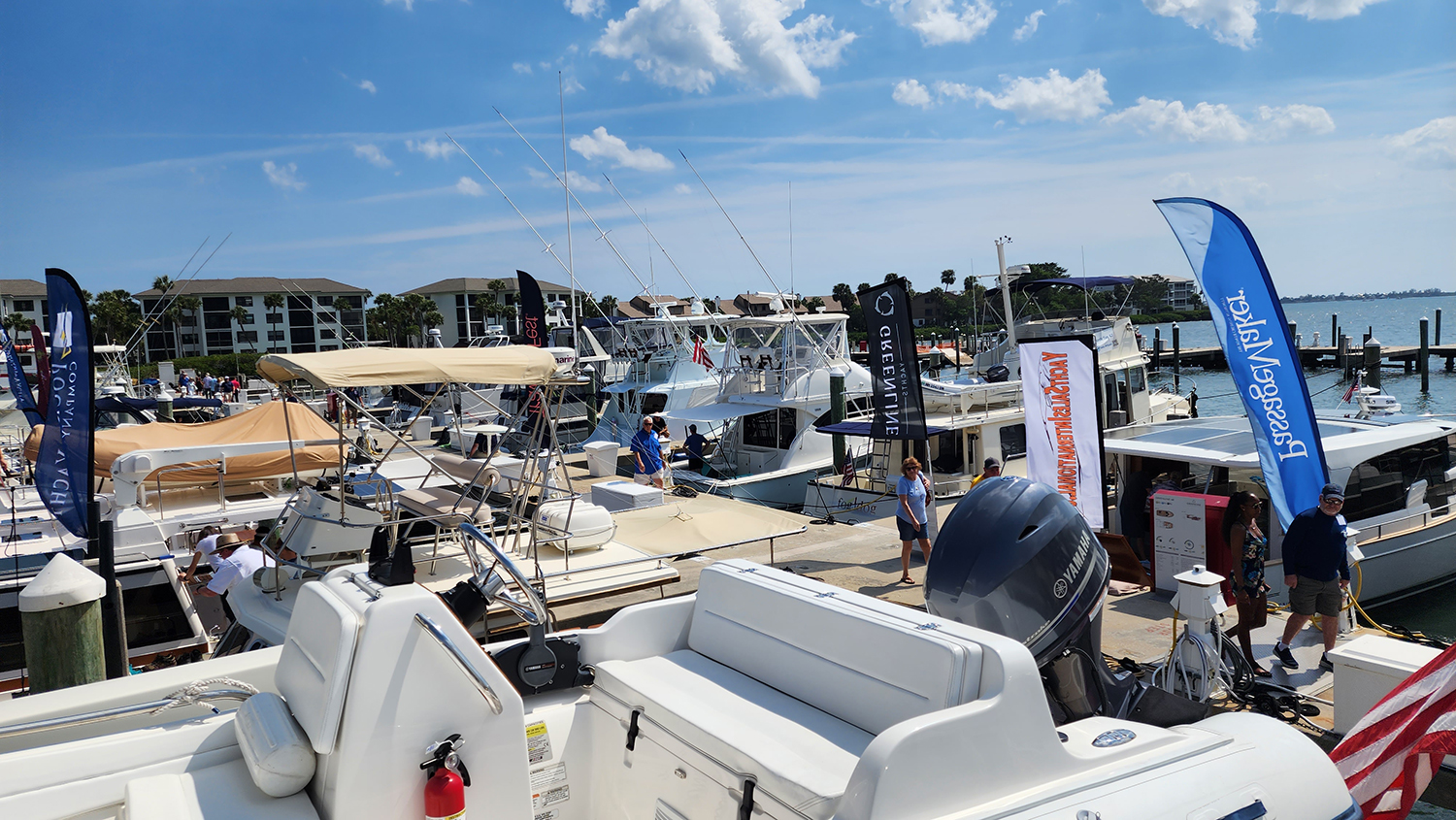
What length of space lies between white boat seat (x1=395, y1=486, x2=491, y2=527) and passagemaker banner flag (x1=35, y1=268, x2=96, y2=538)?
2.16 m

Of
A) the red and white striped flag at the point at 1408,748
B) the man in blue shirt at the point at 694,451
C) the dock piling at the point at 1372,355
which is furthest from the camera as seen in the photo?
the dock piling at the point at 1372,355

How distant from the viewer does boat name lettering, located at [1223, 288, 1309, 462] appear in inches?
290

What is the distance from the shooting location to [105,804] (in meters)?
3.02

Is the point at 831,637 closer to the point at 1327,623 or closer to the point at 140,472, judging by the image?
the point at 1327,623

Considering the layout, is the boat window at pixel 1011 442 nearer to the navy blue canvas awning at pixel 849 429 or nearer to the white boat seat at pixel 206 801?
the navy blue canvas awning at pixel 849 429

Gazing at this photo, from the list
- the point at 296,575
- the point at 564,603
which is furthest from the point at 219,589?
the point at 564,603

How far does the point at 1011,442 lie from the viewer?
16.0m

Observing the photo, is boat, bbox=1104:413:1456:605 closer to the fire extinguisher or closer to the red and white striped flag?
the red and white striped flag

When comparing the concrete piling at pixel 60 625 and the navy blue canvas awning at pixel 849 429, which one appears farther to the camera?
the navy blue canvas awning at pixel 849 429

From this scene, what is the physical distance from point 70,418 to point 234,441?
4.14m

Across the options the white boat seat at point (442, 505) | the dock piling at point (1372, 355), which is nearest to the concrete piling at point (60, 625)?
the white boat seat at point (442, 505)

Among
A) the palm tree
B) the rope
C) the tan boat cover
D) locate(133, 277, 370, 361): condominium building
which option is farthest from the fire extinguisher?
the palm tree

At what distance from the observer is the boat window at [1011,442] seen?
1589 cm

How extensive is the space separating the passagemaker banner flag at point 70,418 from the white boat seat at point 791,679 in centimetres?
503
